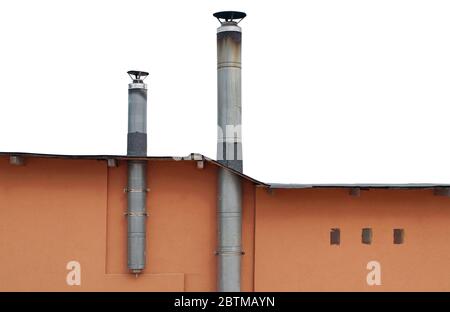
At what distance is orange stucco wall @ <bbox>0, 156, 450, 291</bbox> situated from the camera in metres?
14.9

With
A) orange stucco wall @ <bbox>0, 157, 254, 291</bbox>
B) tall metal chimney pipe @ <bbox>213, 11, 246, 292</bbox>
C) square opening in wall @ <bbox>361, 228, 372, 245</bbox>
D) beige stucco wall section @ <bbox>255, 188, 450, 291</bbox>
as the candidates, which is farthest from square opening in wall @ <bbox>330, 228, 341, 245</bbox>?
tall metal chimney pipe @ <bbox>213, 11, 246, 292</bbox>

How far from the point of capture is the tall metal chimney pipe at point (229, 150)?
48.6 feet

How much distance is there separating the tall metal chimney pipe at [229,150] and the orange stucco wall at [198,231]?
1.00 feet

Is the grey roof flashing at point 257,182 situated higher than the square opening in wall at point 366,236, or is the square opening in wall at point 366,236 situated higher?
the grey roof flashing at point 257,182

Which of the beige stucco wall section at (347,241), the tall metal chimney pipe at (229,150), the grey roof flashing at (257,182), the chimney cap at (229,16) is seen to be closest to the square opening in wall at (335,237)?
the beige stucco wall section at (347,241)

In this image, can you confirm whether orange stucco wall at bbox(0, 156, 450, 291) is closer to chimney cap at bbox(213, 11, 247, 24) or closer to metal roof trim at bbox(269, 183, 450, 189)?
metal roof trim at bbox(269, 183, 450, 189)

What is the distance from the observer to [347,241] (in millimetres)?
15156

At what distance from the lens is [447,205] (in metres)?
15.3

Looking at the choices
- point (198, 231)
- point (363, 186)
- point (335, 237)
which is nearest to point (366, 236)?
point (335, 237)

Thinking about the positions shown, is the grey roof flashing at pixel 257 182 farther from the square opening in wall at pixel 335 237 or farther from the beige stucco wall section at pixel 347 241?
the square opening in wall at pixel 335 237

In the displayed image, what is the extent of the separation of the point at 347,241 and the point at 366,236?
432mm
